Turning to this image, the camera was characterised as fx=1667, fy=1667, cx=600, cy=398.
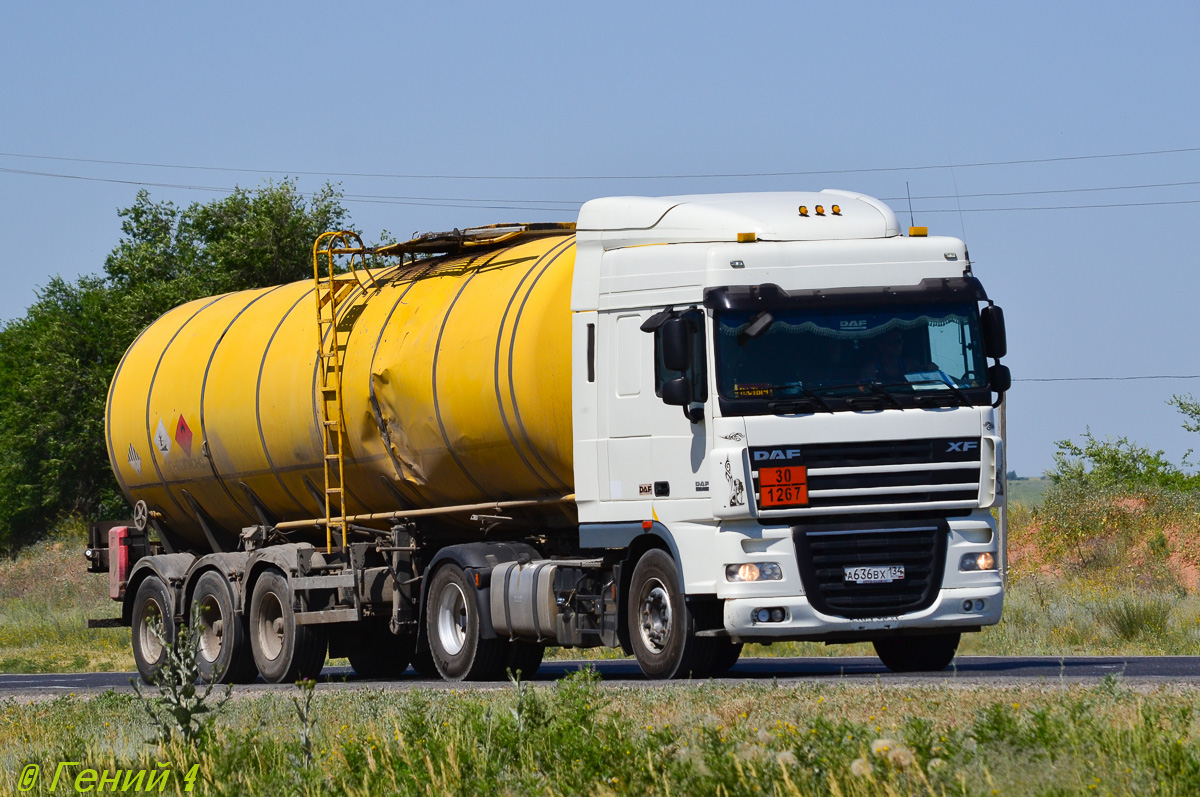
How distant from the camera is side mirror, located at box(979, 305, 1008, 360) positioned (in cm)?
1304

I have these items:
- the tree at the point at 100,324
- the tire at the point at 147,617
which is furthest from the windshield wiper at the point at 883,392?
the tree at the point at 100,324

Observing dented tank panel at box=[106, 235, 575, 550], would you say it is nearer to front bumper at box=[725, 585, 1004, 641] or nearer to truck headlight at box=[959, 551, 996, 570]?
front bumper at box=[725, 585, 1004, 641]

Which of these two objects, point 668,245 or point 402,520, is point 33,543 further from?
point 668,245

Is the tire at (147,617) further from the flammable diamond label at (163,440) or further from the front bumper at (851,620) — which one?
the front bumper at (851,620)

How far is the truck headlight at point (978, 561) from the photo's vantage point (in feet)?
42.8

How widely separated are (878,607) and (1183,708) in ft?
15.6

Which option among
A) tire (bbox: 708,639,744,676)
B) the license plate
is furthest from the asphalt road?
the license plate

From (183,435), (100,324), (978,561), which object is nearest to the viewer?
(978,561)

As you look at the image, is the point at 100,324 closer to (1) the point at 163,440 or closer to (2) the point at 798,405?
(1) the point at 163,440

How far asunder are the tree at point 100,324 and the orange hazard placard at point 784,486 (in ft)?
105

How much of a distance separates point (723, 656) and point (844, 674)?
1144 mm

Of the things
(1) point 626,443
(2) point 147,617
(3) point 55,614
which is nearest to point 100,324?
(3) point 55,614

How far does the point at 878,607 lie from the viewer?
42.1 feet

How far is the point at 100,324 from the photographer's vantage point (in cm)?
5409
